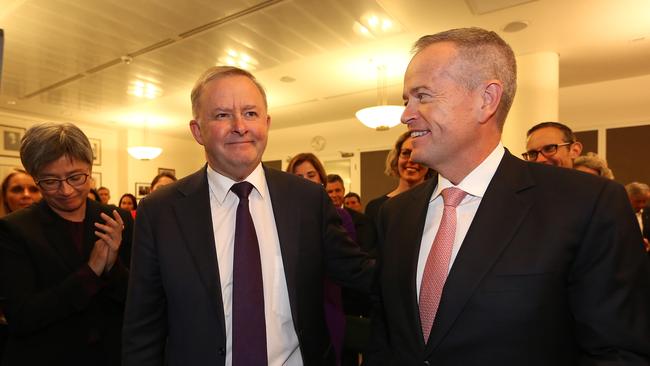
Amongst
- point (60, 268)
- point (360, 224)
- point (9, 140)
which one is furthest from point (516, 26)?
point (9, 140)

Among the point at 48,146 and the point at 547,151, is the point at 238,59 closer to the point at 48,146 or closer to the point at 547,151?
the point at 48,146

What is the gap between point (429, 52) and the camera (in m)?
1.16

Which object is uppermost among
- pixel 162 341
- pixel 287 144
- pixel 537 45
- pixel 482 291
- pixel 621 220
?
pixel 537 45

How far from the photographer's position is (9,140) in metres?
7.20

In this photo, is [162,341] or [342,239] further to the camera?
[342,239]

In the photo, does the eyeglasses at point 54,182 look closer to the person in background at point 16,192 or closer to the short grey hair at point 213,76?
the short grey hair at point 213,76

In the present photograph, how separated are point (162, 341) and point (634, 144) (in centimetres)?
691

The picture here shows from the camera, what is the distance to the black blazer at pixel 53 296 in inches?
54.2

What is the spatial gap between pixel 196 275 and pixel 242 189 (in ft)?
1.12

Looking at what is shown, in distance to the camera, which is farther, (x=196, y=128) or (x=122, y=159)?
(x=122, y=159)

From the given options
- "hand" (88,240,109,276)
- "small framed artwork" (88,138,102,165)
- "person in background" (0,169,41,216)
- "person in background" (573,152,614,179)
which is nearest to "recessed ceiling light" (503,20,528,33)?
"person in background" (573,152,614,179)

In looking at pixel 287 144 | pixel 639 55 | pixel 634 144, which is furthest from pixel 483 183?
pixel 287 144

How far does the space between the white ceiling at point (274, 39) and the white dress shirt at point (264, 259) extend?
2453 mm

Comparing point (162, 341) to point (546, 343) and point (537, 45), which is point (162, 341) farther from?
point (537, 45)
